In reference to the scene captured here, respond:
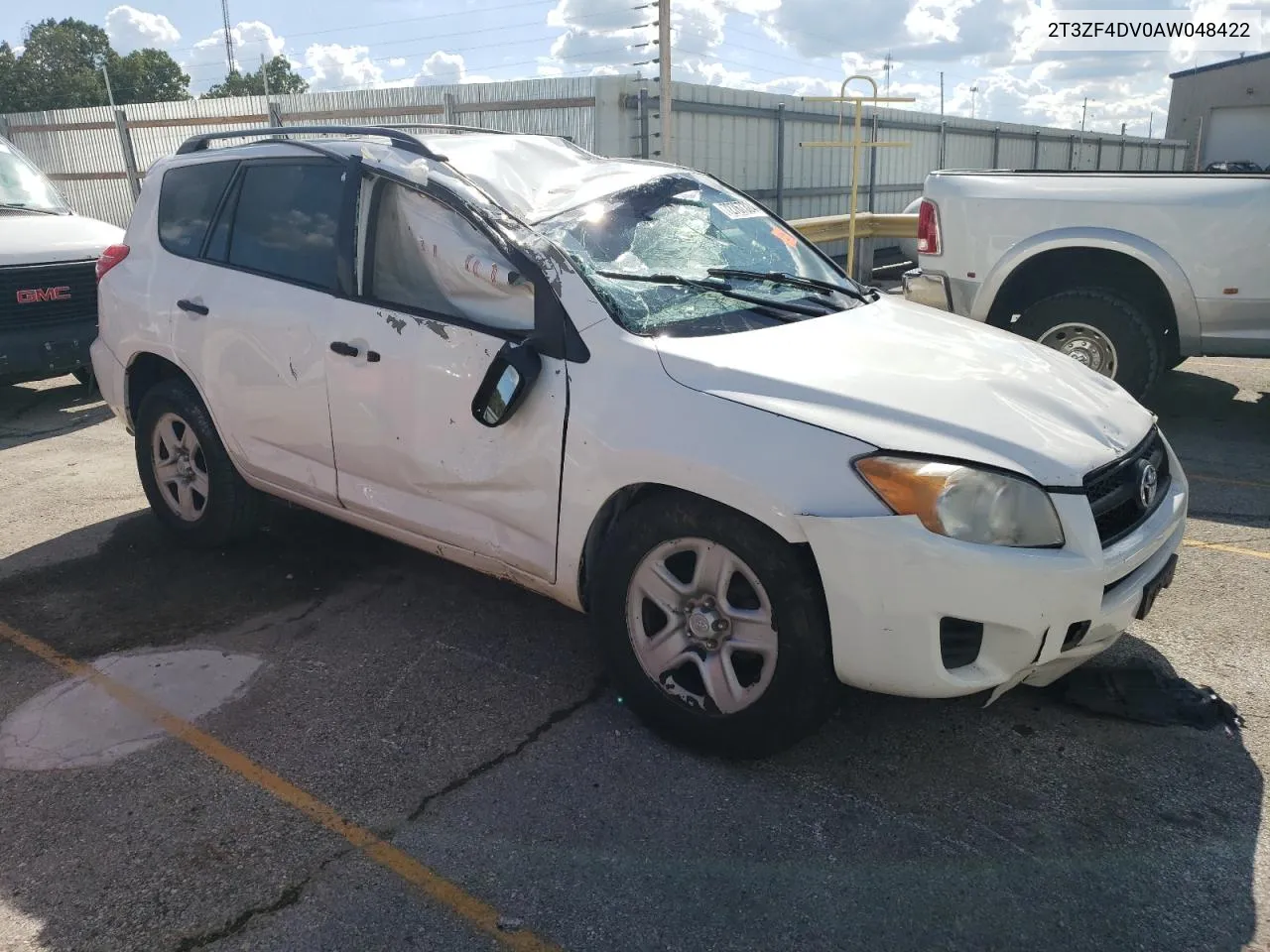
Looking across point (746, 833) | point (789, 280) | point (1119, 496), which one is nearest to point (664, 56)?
point (789, 280)

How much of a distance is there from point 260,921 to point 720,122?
12.9 m

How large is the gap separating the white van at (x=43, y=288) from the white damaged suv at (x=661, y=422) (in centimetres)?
369

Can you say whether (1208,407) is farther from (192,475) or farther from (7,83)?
(7,83)

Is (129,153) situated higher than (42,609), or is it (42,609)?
(129,153)

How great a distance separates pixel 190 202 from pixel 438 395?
6.65ft

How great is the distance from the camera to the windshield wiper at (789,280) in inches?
142

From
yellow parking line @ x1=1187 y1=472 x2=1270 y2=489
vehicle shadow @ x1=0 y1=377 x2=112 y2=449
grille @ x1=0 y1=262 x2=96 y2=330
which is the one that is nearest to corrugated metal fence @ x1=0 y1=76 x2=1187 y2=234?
grille @ x1=0 y1=262 x2=96 y2=330

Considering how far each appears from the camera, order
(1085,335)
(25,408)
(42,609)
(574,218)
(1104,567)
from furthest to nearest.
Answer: (25,408), (1085,335), (42,609), (574,218), (1104,567)

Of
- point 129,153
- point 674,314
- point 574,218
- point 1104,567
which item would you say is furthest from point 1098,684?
point 129,153

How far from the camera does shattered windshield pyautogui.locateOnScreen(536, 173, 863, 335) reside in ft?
10.7

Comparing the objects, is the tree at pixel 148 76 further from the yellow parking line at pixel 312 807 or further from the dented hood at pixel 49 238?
the yellow parking line at pixel 312 807

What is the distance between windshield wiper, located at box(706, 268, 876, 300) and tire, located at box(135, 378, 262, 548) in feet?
7.87

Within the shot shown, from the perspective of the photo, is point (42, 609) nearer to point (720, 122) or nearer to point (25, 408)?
Answer: point (25, 408)

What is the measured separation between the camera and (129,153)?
50.1ft
